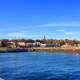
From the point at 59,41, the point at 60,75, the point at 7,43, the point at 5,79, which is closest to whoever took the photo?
the point at 5,79

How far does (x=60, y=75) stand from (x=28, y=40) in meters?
166

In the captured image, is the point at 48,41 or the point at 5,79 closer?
the point at 5,79

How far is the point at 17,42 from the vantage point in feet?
638

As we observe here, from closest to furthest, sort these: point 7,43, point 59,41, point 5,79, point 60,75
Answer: point 5,79
point 60,75
point 7,43
point 59,41

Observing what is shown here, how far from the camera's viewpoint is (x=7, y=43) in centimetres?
18025

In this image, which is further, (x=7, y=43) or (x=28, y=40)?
(x=28, y=40)

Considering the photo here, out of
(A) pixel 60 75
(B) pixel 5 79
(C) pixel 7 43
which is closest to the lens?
(B) pixel 5 79

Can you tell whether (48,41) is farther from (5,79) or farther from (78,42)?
(5,79)

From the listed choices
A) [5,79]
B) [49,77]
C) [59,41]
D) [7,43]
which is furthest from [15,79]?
[59,41]

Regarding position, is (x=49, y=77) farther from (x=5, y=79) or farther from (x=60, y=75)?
(x=5, y=79)

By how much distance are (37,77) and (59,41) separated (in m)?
162

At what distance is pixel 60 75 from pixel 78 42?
151165 mm

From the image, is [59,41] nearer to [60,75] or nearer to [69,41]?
[69,41]

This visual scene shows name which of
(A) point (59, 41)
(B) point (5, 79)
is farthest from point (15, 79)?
(A) point (59, 41)
